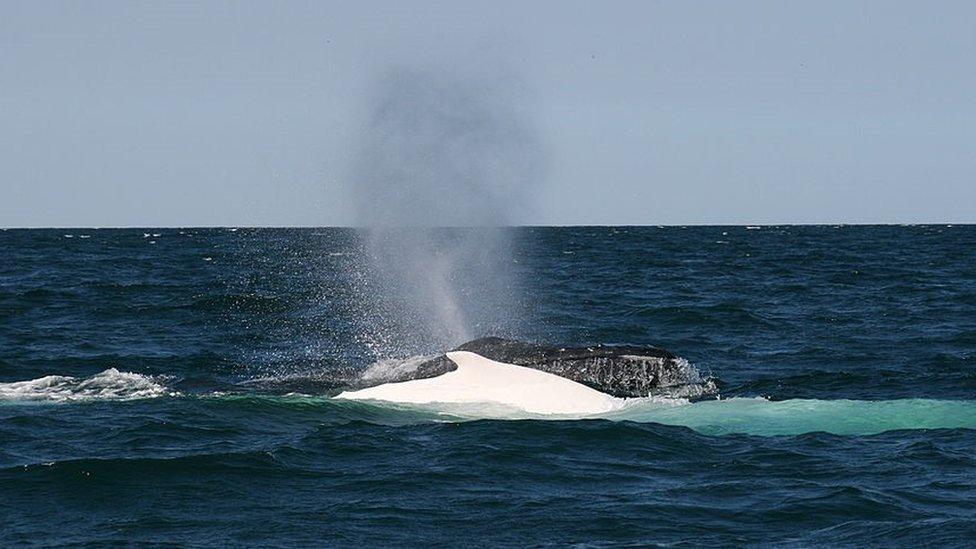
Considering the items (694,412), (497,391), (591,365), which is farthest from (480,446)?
(591,365)

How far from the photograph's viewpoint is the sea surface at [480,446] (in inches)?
536

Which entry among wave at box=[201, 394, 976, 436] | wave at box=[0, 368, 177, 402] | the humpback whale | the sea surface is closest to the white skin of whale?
the humpback whale

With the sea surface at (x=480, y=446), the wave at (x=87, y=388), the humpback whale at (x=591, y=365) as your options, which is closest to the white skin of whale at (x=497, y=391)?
the humpback whale at (x=591, y=365)

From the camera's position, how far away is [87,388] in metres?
23.8

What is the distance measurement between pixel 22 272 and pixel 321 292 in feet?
55.6

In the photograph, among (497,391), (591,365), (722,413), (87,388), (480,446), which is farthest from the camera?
(87,388)

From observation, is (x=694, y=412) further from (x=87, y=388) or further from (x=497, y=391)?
(x=87, y=388)

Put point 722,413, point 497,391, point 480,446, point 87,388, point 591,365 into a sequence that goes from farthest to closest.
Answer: point 87,388 → point 591,365 → point 497,391 → point 722,413 → point 480,446

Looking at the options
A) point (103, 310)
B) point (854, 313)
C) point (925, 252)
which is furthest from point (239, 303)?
point (925, 252)

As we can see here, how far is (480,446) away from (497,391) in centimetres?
387

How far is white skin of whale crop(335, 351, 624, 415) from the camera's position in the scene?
2097 centimetres

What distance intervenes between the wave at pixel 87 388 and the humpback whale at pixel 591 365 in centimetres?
393

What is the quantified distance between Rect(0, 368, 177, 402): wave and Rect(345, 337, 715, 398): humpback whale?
3931 millimetres

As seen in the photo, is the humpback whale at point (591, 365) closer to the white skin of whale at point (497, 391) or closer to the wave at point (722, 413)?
the white skin of whale at point (497, 391)
